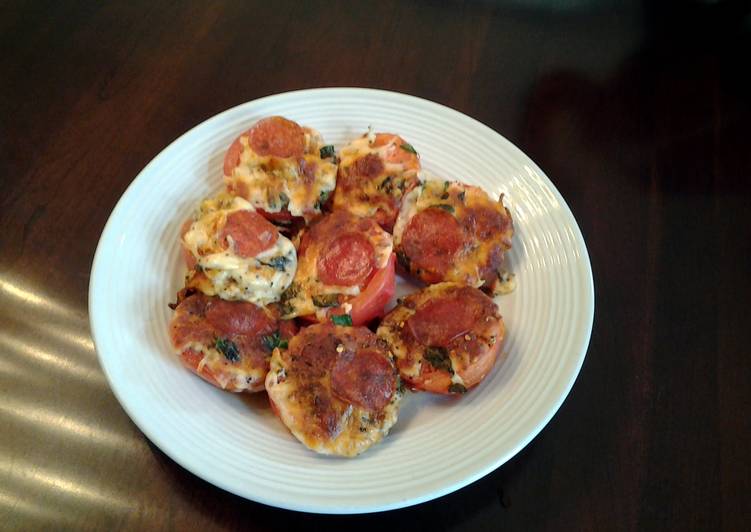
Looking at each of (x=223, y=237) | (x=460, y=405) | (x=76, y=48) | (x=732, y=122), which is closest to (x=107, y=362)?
(x=223, y=237)

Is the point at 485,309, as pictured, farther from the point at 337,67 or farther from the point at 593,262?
the point at 337,67

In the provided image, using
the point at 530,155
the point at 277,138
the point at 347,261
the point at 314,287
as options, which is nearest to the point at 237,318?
the point at 314,287

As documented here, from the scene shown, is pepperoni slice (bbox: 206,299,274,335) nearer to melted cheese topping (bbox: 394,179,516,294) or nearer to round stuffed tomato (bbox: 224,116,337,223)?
round stuffed tomato (bbox: 224,116,337,223)

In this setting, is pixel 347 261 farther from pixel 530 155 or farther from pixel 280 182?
pixel 530 155

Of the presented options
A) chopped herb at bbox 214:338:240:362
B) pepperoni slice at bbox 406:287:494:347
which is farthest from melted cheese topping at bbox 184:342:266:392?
pepperoni slice at bbox 406:287:494:347

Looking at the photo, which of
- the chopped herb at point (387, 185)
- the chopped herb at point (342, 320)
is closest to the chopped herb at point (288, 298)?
the chopped herb at point (342, 320)

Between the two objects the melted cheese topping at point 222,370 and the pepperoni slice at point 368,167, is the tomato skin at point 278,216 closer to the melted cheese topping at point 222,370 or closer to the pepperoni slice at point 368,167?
the pepperoni slice at point 368,167
